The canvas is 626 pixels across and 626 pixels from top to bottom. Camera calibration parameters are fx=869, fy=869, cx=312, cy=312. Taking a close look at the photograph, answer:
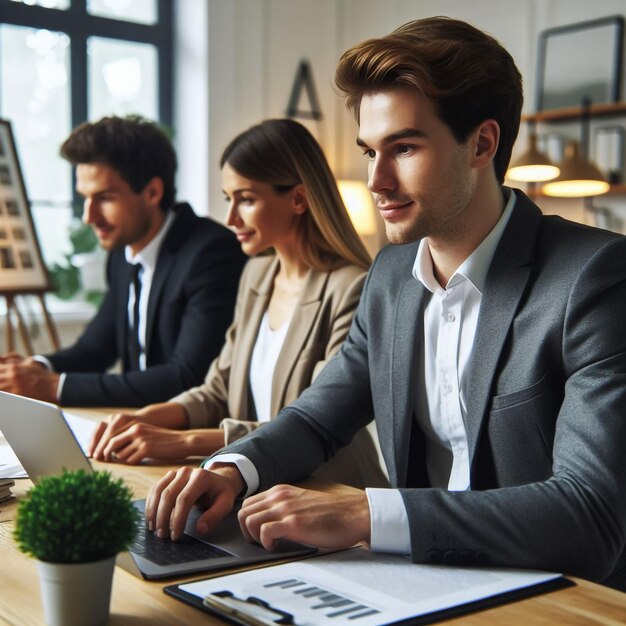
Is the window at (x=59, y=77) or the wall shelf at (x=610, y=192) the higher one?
the window at (x=59, y=77)

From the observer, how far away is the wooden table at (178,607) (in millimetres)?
872

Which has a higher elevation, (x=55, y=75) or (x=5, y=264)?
(x=55, y=75)

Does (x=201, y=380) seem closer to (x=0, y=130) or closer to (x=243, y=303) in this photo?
(x=243, y=303)

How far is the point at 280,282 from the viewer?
224 centimetres

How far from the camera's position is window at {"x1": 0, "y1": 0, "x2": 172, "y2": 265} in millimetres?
4773

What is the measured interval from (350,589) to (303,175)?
1.39 m

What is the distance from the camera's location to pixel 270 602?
890mm

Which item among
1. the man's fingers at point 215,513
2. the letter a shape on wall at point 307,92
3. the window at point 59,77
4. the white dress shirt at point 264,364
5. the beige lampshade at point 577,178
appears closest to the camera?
the man's fingers at point 215,513

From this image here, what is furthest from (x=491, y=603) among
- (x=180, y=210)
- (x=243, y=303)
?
(x=180, y=210)

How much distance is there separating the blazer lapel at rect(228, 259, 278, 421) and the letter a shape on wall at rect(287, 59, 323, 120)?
353cm

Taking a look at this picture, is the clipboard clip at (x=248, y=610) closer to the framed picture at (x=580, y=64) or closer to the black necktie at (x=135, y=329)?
the black necktie at (x=135, y=329)

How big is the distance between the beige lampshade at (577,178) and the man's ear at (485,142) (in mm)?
2927

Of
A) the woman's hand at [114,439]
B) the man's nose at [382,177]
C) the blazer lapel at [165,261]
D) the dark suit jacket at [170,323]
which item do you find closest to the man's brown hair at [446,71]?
the man's nose at [382,177]

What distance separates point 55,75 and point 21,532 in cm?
456
